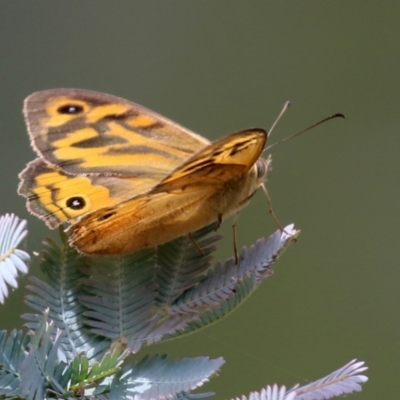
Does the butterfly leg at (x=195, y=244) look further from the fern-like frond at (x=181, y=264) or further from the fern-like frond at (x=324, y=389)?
the fern-like frond at (x=324, y=389)

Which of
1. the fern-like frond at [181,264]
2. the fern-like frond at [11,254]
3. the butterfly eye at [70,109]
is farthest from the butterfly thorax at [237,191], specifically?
the fern-like frond at [11,254]

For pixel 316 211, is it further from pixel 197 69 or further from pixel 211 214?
pixel 211 214

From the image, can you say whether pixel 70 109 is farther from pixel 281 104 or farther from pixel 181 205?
pixel 281 104

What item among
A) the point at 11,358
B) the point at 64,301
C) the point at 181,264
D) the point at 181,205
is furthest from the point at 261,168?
the point at 11,358

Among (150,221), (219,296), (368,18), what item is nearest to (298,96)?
(368,18)

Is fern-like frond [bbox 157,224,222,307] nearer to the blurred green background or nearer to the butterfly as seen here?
the butterfly

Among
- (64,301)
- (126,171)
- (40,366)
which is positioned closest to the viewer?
(40,366)
